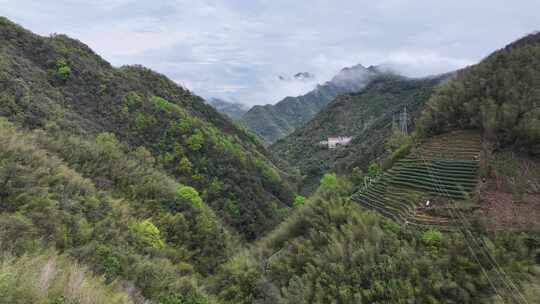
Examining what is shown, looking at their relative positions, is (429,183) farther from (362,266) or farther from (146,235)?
(146,235)

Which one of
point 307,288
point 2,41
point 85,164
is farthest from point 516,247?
point 2,41

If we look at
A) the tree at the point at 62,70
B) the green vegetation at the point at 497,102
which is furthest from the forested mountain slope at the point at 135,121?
the green vegetation at the point at 497,102

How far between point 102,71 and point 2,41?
964 centimetres

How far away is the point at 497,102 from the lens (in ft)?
59.2

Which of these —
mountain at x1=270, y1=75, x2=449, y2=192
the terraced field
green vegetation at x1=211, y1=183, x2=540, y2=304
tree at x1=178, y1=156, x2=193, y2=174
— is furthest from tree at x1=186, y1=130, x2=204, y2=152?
mountain at x1=270, y1=75, x2=449, y2=192

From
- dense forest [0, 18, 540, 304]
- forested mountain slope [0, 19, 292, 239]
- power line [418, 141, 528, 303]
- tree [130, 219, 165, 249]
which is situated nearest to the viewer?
power line [418, 141, 528, 303]

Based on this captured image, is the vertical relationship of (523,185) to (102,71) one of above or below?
below

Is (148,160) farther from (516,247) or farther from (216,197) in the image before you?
(516,247)

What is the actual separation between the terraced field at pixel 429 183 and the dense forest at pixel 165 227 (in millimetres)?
1008

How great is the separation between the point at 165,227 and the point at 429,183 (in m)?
17.1

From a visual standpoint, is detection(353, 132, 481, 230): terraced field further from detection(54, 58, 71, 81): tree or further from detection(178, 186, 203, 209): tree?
detection(54, 58, 71, 81): tree

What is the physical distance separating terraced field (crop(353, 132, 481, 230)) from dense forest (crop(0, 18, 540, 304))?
1008mm

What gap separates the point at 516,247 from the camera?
11.1m

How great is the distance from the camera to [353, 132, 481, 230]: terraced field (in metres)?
15.0
